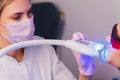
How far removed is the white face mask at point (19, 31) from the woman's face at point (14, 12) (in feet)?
0.08

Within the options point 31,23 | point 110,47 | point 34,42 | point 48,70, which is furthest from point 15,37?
point 110,47

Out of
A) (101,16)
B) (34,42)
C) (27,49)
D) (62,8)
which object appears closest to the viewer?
(34,42)

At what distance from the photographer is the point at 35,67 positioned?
1.43m

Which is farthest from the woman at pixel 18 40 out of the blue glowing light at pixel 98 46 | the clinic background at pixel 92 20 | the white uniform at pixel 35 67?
the clinic background at pixel 92 20

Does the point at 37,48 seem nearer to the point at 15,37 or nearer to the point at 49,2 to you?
A: the point at 15,37

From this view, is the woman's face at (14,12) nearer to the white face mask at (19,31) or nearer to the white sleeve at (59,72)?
the white face mask at (19,31)

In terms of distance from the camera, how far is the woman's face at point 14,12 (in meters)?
1.31

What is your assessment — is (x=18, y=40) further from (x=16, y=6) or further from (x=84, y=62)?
(x=84, y=62)

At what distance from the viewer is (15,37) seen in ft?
4.39

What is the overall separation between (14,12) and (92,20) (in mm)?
652

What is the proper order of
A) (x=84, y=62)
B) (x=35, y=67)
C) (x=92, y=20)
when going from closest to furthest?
(x=84, y=62), (x=35, y=67), (x=92, y=20)

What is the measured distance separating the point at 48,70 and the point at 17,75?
21 centimetres

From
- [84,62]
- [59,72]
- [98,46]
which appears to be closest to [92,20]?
[59,72]

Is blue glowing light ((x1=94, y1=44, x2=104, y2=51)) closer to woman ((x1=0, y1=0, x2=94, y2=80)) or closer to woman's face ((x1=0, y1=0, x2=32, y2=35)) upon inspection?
woman ((x1=0, y1=0, x2=94, y2=80))
